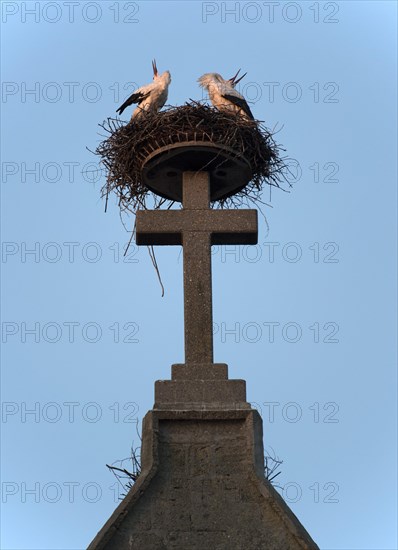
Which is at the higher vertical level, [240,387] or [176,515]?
[240,387]

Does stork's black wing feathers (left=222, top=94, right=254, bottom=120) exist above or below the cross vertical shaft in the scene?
above

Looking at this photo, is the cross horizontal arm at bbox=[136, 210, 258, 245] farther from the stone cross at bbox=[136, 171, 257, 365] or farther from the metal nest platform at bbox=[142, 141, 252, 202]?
the metal nest platform at bbox=[142, 141, 252, 202]

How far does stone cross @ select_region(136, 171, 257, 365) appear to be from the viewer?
9.86 meters

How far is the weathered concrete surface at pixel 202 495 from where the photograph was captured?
8.78m

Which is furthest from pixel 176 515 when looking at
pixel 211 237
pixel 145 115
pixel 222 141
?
pixel 145 115

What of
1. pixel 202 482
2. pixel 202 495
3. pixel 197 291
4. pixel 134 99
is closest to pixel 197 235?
pixel 197 291

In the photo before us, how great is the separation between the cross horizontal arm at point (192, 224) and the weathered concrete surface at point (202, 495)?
156cm

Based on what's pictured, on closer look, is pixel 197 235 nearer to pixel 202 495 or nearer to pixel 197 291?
pixel 197 291

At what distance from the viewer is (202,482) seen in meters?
9.09

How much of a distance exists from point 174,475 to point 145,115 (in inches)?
140

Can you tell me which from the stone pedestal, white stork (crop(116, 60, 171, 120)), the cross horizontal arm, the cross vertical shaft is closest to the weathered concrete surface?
the stone pedestal

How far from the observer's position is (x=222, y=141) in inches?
412

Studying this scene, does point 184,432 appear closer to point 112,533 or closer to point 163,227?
point 112,533

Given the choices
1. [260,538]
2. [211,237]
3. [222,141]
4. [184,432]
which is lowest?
[260,538]
